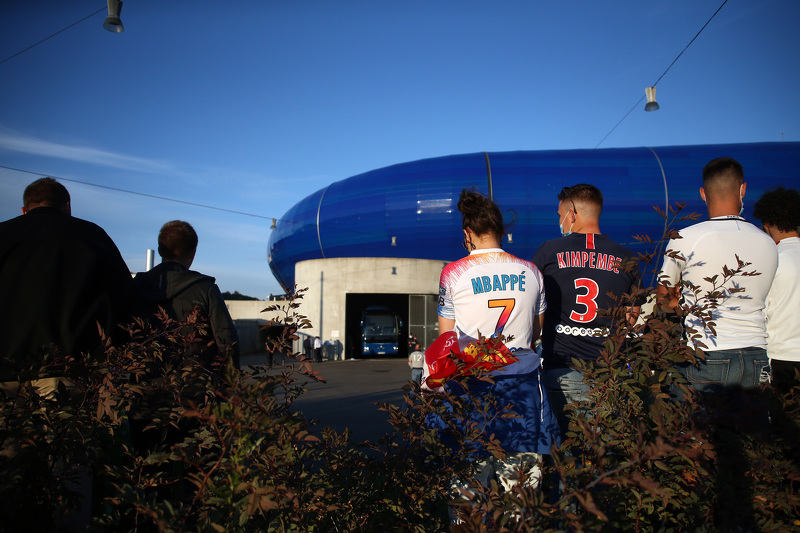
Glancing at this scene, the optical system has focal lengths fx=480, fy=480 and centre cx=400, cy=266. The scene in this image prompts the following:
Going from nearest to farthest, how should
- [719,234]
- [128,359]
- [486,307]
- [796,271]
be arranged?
[128,359] < [486,307] < [719,234] < [796,271]

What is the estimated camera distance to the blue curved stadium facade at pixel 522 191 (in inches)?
806

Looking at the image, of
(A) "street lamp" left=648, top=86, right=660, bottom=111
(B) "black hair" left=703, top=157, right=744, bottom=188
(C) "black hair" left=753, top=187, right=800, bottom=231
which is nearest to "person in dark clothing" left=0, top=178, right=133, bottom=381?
(B) "black hair" left=703, top=157, right=744, bottom=188

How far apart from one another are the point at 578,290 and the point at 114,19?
25.1ft

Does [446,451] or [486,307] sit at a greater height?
[486,307]

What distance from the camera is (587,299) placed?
8.34ft

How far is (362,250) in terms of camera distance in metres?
26.7

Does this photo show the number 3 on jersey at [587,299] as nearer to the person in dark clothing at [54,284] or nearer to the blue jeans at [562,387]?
the blue jeans at [562,387]

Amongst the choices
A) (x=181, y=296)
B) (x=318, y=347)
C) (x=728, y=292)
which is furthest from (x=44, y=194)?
(x=318, y=347)

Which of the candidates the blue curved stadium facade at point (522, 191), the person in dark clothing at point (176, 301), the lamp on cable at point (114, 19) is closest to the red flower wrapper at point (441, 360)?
the person in dark clothing at point (176, 301)

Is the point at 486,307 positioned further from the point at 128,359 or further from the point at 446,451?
the point at 128,359

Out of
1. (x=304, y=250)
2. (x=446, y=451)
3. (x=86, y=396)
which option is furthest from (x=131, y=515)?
(x=304, y=250)

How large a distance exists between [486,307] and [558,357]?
2.11ft

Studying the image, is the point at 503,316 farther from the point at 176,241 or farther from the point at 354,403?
the point at 354,403

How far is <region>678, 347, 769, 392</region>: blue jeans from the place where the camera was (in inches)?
92.0
